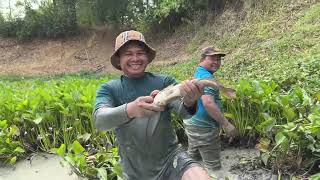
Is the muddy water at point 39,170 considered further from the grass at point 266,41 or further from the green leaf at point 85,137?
the grass at point 266,41

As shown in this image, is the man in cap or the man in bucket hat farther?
the man in cap

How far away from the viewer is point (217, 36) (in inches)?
818

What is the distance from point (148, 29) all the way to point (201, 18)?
3.92 meters

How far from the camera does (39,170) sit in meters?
5.66

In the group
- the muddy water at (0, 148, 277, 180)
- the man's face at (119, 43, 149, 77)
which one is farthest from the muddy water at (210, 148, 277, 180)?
the man's face at (119, 43, 149, 77)

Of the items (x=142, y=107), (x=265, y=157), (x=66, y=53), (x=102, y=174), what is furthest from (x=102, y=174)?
(x=66, y=53)

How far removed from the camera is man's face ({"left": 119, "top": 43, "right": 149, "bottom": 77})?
3512 mm

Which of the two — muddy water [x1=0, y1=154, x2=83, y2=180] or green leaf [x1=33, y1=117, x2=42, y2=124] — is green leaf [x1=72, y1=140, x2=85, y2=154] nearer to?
muddy water [x1=0, y1=154, x2=83, y2=180]

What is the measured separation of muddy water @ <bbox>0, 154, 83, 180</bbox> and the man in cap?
1.43 metres

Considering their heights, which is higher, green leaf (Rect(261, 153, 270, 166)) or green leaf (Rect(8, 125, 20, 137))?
green leaf (Rect(261, 153, 270, 166))

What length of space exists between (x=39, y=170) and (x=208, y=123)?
2267 mm

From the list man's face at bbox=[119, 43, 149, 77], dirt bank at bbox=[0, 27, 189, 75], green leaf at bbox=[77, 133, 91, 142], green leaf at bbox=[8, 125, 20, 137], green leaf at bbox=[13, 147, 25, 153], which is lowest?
dirt bank at bbox=[0, 27, 189, 75]

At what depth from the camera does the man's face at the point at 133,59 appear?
3512 millimetres

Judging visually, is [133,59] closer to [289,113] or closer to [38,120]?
[289,113]
